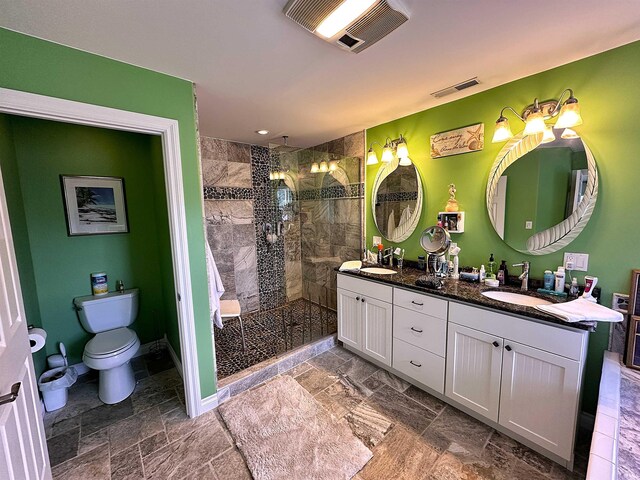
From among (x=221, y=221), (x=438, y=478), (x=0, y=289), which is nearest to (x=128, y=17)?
(x=0, y=289)

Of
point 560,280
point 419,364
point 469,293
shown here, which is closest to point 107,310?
point 419,364

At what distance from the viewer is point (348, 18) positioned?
1.17 meters

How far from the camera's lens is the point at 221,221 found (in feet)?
10.9

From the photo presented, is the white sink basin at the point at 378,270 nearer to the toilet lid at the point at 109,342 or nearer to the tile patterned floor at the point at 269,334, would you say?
the tile patterned floor at the point at 269,334

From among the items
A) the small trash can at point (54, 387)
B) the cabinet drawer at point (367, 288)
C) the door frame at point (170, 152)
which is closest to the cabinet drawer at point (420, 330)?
the cabinet drawer at point (367, 288)

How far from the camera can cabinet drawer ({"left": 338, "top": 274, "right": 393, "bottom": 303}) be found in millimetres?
2227

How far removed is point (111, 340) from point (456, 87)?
3.35 meters

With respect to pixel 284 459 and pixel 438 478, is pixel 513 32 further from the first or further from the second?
pixel 284 459

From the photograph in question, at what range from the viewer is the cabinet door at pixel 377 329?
226 cm

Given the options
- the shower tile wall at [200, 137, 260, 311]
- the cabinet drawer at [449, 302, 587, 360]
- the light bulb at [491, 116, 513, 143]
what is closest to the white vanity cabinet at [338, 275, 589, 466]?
the cabinet drawer at [449, 302, 587, 360]

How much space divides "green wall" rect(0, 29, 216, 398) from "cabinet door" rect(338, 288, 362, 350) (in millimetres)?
1273

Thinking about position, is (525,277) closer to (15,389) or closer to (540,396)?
(540,396)

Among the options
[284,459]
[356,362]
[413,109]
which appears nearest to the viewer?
[284,459]

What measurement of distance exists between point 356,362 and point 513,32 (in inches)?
104
